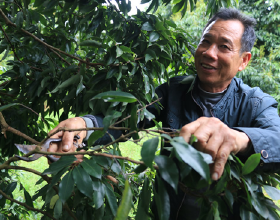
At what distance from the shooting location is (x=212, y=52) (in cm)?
110

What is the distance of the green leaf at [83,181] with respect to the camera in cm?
53

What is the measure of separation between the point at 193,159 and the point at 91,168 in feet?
0.81

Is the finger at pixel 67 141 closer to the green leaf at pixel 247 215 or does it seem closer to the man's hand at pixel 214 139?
the man's hand at pixel 214 139

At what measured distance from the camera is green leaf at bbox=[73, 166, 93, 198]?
53 cm

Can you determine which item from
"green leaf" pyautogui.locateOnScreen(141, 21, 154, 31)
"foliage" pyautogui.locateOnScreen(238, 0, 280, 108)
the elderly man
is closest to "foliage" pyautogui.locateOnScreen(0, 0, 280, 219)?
"green leaf" pyautogui.locateOnScreen(141, 21, 154, 31)

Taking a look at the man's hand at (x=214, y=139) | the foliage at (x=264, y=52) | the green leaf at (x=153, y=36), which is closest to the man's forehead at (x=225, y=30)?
the green leaf at (x=153, y=36)

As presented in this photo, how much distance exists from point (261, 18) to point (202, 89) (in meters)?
6.79

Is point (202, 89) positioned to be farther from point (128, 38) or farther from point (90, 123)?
point (90, 123)

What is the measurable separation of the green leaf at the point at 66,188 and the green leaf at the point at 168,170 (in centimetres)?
20

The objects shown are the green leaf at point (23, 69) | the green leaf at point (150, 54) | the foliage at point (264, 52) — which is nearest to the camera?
the green leaf at point (150, 54)

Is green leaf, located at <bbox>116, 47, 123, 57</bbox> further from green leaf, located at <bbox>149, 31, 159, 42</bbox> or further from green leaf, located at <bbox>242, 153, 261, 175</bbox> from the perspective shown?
green leaf, located at <bbox>242, 153, 261, 175</bbox>

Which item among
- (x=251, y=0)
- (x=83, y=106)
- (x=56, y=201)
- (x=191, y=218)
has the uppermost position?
(x=251, y=0)

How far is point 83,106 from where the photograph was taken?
41.8 inches

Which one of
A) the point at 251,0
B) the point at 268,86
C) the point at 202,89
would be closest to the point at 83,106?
the point at 202,89
